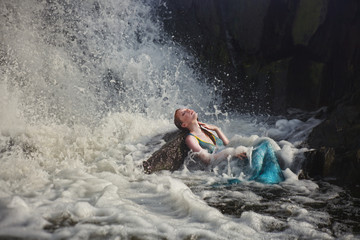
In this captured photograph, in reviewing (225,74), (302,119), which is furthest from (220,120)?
(302,119)

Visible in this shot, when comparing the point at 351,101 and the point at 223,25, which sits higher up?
the point at 223,25

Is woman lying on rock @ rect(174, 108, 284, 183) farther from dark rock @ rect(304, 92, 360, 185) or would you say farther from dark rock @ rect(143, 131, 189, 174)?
dark rock @ rect(304, 92, 360, 185)

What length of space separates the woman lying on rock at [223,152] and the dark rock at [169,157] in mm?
151

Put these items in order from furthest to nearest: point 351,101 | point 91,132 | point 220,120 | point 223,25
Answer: point 223,25 < point 220,120 < point 91,132 < point 351,101

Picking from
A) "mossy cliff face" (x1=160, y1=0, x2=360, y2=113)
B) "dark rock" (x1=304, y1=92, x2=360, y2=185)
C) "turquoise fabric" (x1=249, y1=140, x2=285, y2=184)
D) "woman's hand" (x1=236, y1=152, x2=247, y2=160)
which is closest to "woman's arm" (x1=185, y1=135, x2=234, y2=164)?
"woman's hand" (x1=236, y1=152, x2=247, y2=160)

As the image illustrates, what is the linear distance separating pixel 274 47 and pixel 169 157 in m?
5.10

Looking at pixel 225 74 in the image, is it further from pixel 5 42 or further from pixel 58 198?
pixel 58 198

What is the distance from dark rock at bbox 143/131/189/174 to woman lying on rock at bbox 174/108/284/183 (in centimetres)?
15

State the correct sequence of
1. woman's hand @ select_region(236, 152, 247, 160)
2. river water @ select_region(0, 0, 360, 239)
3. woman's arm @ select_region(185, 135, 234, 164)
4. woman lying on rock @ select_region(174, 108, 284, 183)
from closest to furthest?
river water @ select_region(0, 0, 360, 239)
woman lying on rock @ select_region(174, 108, 284, 183)
woman's hand @ select_region(236, 152, 247, 160)
woman's arm @ select_region(185, 135, 234, 164)

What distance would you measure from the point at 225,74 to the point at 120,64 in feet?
9.21

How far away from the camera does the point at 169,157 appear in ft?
15.1

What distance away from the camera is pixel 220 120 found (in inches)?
336

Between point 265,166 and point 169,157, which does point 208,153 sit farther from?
point 265,166

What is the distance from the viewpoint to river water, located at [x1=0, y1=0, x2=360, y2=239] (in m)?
2.47
